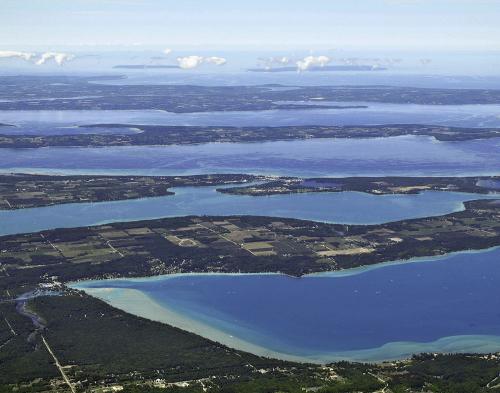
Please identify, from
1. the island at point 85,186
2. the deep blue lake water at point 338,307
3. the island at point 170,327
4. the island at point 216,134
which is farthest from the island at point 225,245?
the island at point 216,134

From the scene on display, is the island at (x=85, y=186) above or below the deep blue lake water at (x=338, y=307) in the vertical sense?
above

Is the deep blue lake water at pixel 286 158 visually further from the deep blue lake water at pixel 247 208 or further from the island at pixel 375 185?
the deep blue lake water at pixel 247 208

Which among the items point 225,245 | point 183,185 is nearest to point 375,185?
point 183,185

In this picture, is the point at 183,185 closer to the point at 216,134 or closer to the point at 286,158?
the point at 286,158

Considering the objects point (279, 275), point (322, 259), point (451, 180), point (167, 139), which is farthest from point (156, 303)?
point (167, 139)

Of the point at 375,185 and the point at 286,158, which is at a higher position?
the point at 375,185
